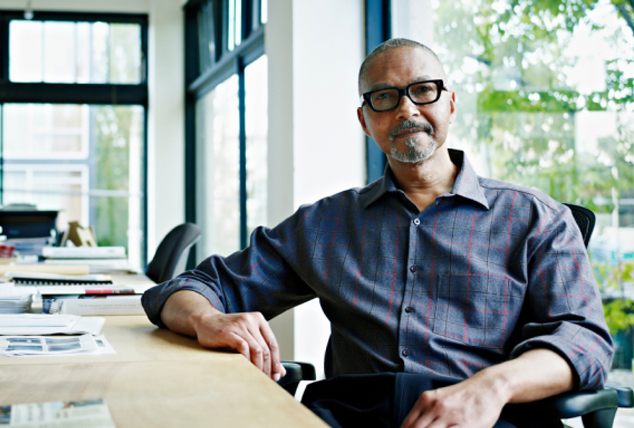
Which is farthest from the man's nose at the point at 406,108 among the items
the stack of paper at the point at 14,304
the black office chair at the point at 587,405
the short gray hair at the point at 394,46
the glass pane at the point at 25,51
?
the glass pane at the point at 25,51

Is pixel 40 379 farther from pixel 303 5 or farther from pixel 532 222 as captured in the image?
pixel 303 5

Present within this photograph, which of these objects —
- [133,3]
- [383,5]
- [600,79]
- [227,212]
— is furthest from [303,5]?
[133,3]

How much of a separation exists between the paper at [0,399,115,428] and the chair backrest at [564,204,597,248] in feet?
3.61

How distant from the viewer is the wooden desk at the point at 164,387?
2.52 feet

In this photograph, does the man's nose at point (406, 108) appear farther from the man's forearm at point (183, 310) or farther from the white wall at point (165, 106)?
the white wall at point (165, 106)

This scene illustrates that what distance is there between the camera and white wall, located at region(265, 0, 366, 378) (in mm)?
2600

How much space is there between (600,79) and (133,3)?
5267 millimetres

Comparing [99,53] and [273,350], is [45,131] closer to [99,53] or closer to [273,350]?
[99,53]

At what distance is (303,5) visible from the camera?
8.55ft

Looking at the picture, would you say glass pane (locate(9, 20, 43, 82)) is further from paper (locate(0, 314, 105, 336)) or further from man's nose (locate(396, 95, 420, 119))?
man's nose (locate(396, 95, 420, 119))

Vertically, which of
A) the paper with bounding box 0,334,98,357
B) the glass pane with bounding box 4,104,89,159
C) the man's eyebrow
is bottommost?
the paper with bounding box 0,334,98,357

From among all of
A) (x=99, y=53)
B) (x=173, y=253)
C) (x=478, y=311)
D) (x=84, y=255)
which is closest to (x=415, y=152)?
(x=478, y=311)

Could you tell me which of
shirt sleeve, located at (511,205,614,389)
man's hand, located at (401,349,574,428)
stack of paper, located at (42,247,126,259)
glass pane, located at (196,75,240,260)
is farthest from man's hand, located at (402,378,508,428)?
glass pane, located at (196,75,240,260)

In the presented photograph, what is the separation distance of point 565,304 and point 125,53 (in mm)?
5740
